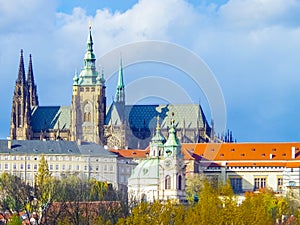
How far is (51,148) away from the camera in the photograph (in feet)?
519

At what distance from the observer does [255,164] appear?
5994 inches

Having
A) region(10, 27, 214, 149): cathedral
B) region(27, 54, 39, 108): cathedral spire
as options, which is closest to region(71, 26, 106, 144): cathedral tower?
region(10, 27, 214, 149): cathedral

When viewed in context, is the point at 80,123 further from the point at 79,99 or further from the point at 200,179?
the point at 200,179

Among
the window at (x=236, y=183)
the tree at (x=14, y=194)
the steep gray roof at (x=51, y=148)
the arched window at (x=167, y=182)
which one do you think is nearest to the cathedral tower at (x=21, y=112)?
the steep gray roof at (x=51, y=148)

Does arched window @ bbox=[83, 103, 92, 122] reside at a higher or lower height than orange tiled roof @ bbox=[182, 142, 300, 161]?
higher

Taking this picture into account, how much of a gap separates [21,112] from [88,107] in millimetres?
9106

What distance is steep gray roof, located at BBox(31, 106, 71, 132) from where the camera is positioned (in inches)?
6919

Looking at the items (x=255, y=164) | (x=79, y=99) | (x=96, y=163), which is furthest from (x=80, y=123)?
(x=255, y=164)

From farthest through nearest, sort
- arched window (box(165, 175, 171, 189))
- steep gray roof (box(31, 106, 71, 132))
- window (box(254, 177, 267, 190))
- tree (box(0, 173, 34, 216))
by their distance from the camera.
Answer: steep gray roof (box(31, 106, 71, 132)) < window (box(254, 177, 267, 190)) < arched window (box(165, 175, 171, 189)) < tree (box(0, 173, 34, 216))

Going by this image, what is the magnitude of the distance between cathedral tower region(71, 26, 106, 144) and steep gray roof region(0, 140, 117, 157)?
9386 millimetres

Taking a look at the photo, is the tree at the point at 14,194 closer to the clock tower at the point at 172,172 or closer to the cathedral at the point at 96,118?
the clock tower at the point at 172,172

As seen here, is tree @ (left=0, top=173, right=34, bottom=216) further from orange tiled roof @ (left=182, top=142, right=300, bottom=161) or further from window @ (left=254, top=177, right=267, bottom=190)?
window @ (left=254, top=177, right=267, bottom=190)

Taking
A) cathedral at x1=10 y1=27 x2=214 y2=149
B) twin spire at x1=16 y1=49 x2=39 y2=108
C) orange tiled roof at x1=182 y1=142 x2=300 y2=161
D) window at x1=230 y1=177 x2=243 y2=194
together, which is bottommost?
window at x1=230 y1=177 x2=243 y2=194

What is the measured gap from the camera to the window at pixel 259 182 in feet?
496
